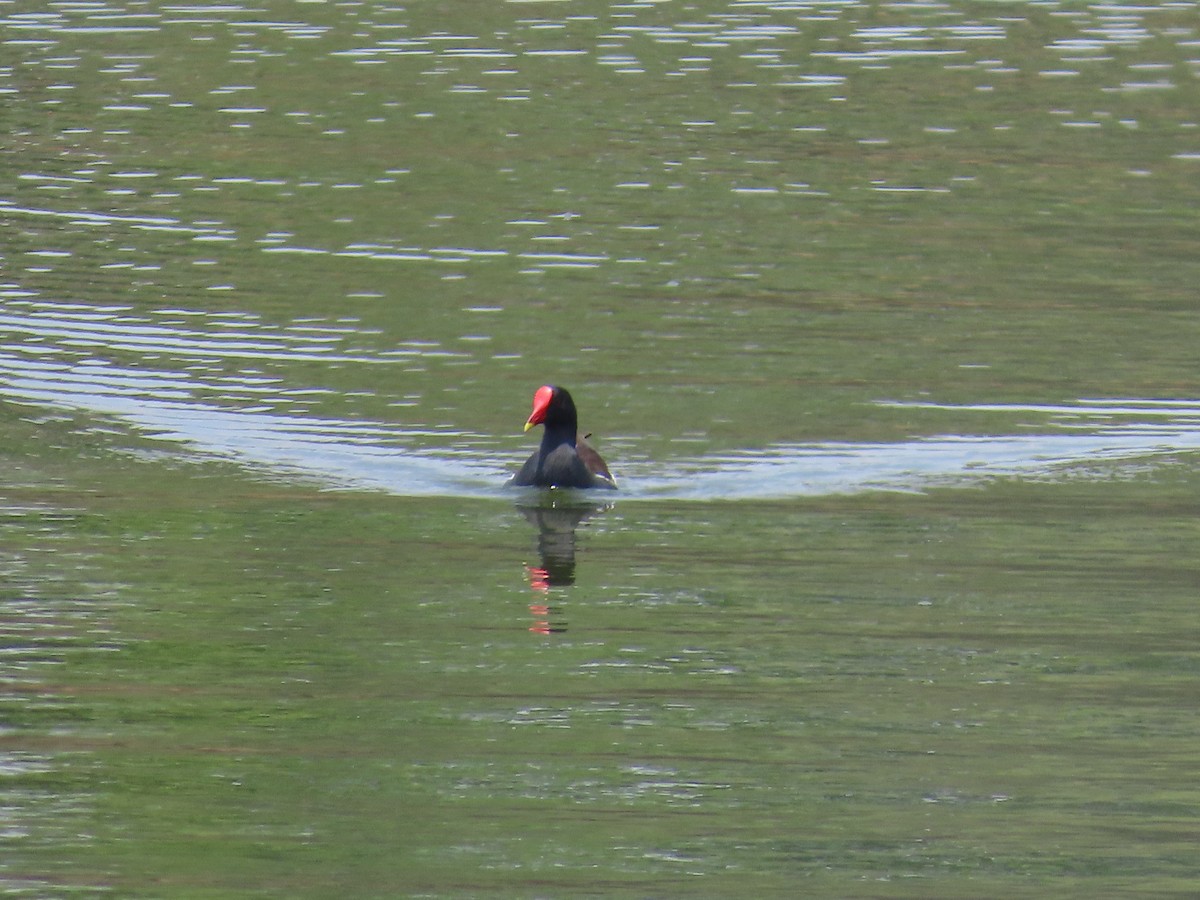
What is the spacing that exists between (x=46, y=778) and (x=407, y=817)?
1.68m

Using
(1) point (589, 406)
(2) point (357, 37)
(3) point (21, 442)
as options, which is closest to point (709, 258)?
(1) point (589, 406)

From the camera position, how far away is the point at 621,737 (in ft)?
36.4

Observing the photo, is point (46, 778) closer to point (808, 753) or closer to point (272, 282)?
point (808, 753)

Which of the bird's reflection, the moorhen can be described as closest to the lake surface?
the bird's reflection

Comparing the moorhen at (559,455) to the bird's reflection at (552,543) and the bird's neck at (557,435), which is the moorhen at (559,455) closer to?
the bird's neck at (557,435)

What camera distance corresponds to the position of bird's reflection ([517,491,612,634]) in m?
13.8

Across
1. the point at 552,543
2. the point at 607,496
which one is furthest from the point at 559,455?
the point at 552,543

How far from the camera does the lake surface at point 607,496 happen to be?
10023 mm

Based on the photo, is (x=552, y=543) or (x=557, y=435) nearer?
(x=552, y=543)

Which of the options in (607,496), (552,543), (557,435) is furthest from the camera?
(557,435)

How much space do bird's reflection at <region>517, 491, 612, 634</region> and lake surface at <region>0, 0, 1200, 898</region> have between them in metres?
0.06

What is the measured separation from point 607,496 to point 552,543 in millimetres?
1659

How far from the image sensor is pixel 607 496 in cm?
1777

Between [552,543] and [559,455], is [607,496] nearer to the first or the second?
[559,455]
